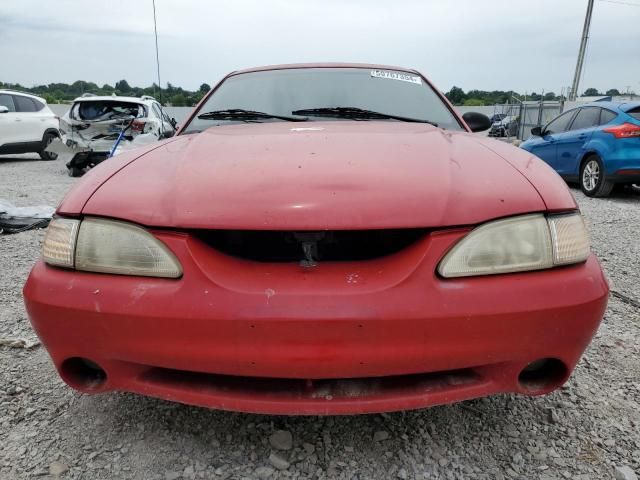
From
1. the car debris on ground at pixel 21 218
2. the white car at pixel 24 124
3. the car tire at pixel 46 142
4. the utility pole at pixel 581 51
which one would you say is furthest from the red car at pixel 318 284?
the utility pole at pixel 581 51

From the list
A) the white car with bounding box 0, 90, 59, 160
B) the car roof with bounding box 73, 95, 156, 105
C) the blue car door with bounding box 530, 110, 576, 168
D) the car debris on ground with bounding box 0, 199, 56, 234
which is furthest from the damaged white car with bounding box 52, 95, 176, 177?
the blue car door with bounding box 530, 110, 576, 168

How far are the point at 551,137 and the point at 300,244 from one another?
300 inches

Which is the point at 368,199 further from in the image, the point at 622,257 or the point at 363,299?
the point at 622,257

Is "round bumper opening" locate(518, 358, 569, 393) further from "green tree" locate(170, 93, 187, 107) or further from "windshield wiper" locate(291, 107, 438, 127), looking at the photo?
"green tree" locate(170, 93, 187, 107)

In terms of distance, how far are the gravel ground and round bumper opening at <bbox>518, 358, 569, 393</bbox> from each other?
0.94 feet

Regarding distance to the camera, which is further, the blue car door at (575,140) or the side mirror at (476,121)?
the blue car door at (575,140)

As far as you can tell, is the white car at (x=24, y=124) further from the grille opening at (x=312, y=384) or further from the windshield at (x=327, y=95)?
the grille opening at (x=312, y=384)

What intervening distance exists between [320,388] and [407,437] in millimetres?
486

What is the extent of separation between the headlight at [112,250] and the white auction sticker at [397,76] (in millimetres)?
1719

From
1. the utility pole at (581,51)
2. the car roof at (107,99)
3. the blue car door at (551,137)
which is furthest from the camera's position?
the utility pole at (581,51)

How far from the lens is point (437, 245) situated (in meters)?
1.27

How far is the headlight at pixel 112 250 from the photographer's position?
Answer: 51.0 inches

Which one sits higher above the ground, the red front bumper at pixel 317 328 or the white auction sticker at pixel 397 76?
the white auction sticker at pixel 397 76

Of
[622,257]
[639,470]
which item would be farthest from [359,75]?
[622,257]
